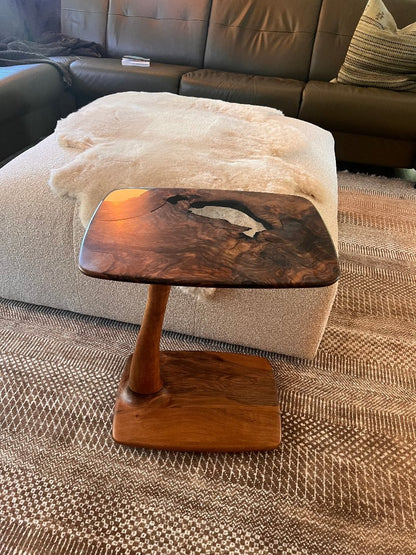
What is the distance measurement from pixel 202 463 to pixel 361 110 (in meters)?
2.02

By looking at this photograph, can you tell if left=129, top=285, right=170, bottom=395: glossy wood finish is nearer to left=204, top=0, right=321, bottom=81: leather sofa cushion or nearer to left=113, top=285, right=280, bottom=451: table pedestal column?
left=113, top=285, right=280, bottom=451: table pedestal column

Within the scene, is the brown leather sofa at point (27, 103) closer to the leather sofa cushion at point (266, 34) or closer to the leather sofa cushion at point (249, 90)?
the leather sofa cushion at point (249, 90)

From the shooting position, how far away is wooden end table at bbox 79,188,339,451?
A: 751 millimetres

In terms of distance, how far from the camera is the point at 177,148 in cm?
140

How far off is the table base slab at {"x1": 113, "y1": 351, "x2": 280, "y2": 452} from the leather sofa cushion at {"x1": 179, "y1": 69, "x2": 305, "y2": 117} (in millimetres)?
1712

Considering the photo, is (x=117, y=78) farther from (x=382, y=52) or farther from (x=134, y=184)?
(x=134, y=184)

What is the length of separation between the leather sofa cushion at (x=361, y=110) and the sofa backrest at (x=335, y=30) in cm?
34

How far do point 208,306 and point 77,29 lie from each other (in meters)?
2.55

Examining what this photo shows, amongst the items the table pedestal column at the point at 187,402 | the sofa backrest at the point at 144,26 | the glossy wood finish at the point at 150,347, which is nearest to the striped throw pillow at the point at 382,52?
the sofa backrest at the point at 144,26

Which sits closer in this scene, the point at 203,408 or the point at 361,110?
the point at 203,408

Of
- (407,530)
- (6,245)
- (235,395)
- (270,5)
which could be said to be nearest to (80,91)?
(270,5)

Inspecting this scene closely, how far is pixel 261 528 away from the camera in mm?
903

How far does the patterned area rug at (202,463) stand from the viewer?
0.88 m

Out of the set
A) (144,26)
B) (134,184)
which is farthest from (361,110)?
(134,184)
